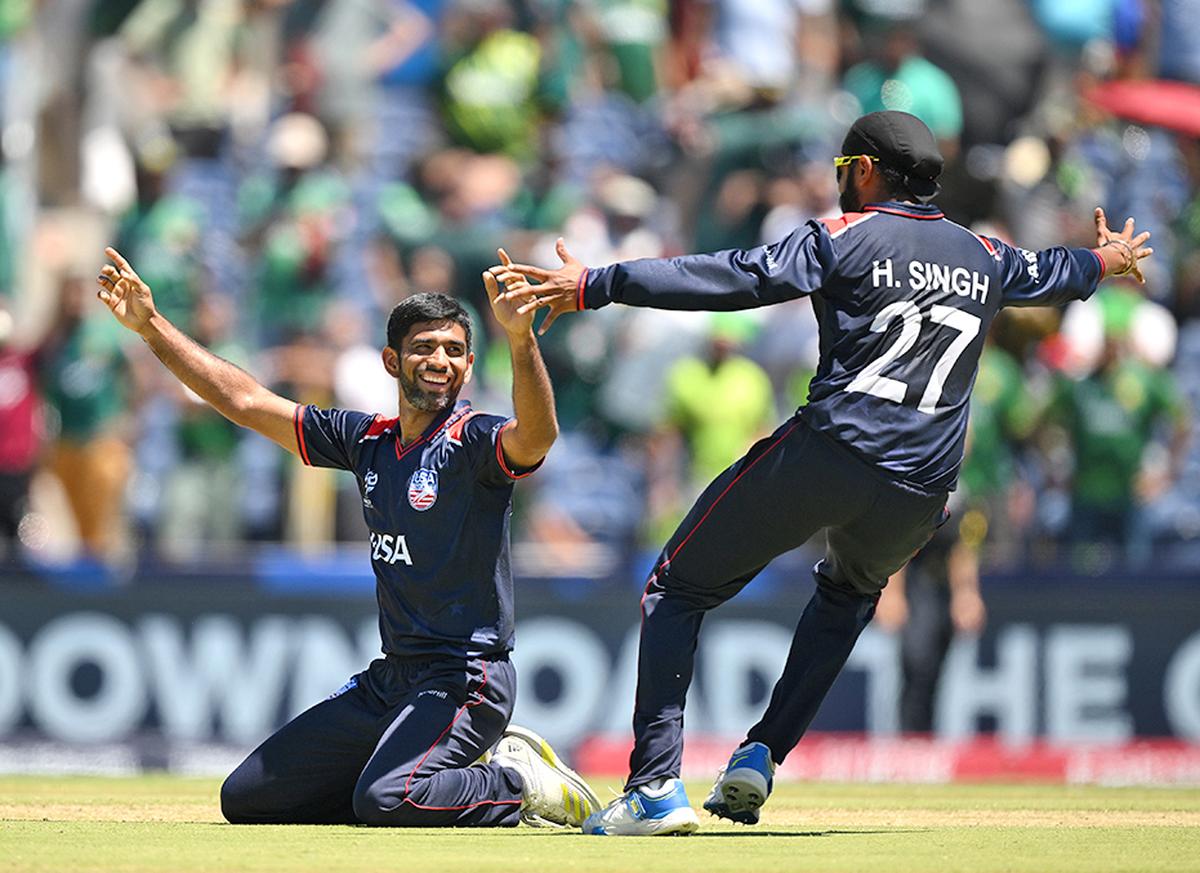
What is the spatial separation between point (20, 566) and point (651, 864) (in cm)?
781

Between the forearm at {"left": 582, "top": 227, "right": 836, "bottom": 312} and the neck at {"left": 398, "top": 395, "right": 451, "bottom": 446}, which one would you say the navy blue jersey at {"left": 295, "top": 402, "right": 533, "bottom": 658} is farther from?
the forearm at {"left": 582, "top": 227, "right": 836, "bottom": 312}

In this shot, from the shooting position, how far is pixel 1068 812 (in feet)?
26.4

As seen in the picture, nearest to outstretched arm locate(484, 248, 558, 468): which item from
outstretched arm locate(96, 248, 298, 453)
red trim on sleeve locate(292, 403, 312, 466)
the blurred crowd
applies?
red trim on sleeve locate(292, 403, 312, 466)

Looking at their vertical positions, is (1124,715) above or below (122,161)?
below

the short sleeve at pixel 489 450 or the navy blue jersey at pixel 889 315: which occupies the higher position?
the navy blue jersey at pixel 889 315

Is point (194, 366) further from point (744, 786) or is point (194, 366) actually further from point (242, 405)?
point (744, 786)

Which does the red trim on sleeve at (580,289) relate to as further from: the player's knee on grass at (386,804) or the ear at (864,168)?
the player's knee on grass at (386,804)

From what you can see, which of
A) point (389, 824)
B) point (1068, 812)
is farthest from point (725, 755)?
point (389, 824)

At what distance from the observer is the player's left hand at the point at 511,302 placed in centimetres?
631

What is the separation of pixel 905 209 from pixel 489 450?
161cm

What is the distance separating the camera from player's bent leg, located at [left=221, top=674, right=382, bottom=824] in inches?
279

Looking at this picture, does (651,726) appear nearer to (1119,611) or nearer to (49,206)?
(1119,611)

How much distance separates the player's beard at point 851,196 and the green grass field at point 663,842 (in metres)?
2.09

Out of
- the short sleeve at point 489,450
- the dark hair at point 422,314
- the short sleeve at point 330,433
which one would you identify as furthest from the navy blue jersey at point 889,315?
the short sleeve at point 330,433
